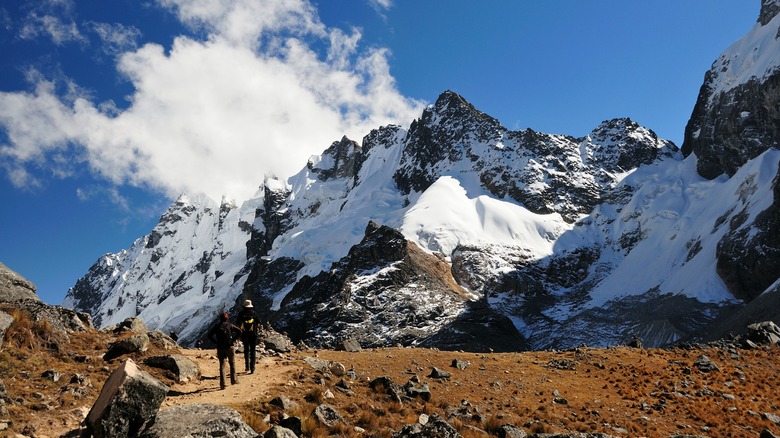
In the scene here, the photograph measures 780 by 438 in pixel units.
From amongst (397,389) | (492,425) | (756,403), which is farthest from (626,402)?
(397,389)

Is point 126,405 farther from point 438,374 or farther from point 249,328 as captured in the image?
point 438,374

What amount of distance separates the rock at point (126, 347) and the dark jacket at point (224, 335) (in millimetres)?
3563

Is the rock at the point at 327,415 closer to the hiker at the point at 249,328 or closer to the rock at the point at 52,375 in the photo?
the hiker at the point at 249,328

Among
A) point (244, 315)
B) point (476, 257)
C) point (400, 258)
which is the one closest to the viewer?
point (244, 315)

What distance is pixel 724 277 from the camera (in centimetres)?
11056

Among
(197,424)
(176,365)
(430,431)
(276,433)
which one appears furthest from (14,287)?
(430,431)

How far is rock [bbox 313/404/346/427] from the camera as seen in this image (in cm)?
1315

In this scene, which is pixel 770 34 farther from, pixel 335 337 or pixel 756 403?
pixel 756 403

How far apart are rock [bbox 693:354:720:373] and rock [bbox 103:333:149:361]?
2541 cm

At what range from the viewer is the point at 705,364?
86.6 ft

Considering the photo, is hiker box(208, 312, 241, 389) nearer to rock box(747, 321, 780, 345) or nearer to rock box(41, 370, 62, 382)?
rock box(41, 370, 62, 382)

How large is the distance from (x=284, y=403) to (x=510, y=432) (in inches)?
250

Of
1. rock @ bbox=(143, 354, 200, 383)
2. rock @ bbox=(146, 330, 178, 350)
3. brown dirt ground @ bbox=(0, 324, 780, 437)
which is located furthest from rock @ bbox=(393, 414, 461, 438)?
rock @ bbox=(146, 330, 178, 350)

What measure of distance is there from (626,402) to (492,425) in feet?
29.2
